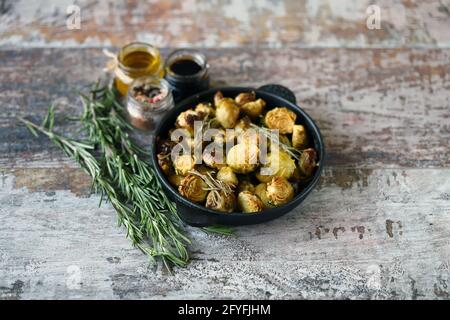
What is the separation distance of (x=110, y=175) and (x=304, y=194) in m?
0.53

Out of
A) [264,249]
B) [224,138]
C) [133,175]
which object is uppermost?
[224,138]

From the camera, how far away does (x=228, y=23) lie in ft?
6.68

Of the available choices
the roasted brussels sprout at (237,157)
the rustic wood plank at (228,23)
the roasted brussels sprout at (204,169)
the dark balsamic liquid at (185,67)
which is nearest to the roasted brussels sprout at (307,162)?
the roasted brussels sprout at (237,157)

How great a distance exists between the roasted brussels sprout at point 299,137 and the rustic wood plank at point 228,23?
0.54 m

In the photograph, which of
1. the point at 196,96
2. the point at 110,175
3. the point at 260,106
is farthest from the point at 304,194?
the point at 110,175

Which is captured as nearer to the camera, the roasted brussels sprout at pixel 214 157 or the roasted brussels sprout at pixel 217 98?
the roasted brussels sprout at pixel 214 157

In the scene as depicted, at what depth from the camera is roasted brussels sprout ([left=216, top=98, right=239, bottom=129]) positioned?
60.2 inches

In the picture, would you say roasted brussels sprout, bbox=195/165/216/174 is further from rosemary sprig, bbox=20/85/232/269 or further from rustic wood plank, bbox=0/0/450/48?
rustic wood plank, bbox=0/0/450/48

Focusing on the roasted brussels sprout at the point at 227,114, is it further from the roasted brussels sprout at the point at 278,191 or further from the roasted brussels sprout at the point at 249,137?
the roasted brussels sprout at the point at 278,191

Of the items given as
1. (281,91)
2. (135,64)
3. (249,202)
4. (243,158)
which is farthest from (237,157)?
(135,64)

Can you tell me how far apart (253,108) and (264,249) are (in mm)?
375

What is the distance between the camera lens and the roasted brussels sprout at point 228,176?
1435mm

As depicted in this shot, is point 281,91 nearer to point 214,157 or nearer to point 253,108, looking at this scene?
point 253,108

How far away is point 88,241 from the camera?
1.47 meters
